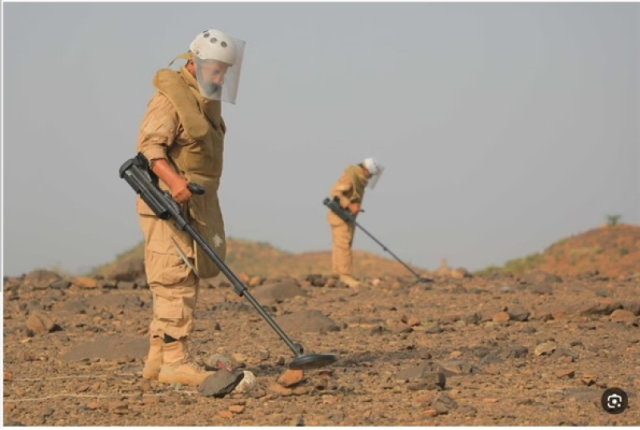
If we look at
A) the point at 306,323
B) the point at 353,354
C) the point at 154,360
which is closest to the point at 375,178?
the point at 306,323

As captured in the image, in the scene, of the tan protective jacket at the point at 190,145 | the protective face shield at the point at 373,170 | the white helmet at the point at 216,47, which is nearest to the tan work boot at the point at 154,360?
the tan protective jacket at the point at 190,145

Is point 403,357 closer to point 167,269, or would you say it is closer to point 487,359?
point 487,359

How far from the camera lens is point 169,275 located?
862 cm

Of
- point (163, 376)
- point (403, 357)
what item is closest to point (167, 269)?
point (163, 376)

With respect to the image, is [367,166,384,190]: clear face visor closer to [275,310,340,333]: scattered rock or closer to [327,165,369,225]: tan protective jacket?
[327,165,369,225]: tan protective jacket

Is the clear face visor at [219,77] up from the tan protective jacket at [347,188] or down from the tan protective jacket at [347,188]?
down

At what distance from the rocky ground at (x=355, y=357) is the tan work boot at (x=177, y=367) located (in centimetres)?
9

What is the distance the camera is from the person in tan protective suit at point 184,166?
28.3 feet

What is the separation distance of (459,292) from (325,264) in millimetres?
15172

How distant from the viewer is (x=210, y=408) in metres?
7.87

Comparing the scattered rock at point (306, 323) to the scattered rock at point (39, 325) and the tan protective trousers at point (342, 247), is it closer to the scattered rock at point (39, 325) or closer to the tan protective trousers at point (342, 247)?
the scattered rock at point (39, 325)

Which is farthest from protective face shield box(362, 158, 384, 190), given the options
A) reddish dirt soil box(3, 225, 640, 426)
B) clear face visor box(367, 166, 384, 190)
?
reddish dirt soil box(3, 225, 640, 426)

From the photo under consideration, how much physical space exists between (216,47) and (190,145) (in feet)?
2.32

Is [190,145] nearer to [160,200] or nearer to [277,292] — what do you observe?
[160,200]
